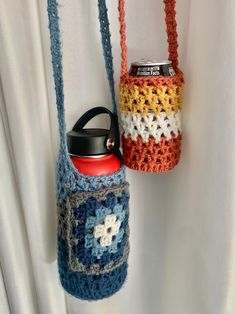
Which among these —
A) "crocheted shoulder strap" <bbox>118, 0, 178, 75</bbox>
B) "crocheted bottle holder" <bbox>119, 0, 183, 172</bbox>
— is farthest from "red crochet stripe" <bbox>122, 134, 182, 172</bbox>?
"crocheted shoulder strap" <bbox>118, 0, 178, 75</bbox>

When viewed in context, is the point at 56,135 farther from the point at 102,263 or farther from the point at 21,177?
the point at 102,263

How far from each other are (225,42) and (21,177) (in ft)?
1.21

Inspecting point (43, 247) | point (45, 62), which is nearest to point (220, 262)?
point (43, 247)

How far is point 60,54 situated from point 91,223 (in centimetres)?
23

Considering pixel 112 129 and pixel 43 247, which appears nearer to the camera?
pixel 112 129

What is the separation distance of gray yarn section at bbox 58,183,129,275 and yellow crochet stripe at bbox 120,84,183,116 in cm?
12

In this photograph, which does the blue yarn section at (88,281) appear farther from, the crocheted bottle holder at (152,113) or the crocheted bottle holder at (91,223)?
the crocheted bottle holder at (152,113)

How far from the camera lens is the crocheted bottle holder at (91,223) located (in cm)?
44

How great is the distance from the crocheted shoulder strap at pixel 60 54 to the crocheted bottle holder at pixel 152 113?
29 millimetres

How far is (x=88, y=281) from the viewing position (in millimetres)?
472

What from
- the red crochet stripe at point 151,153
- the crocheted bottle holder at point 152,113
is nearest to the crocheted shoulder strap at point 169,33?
the crocheted bottle holder at point 152,113

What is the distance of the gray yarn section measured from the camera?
434mm

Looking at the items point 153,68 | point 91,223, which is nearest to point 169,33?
point 153,68

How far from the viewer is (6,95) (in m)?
0.48
